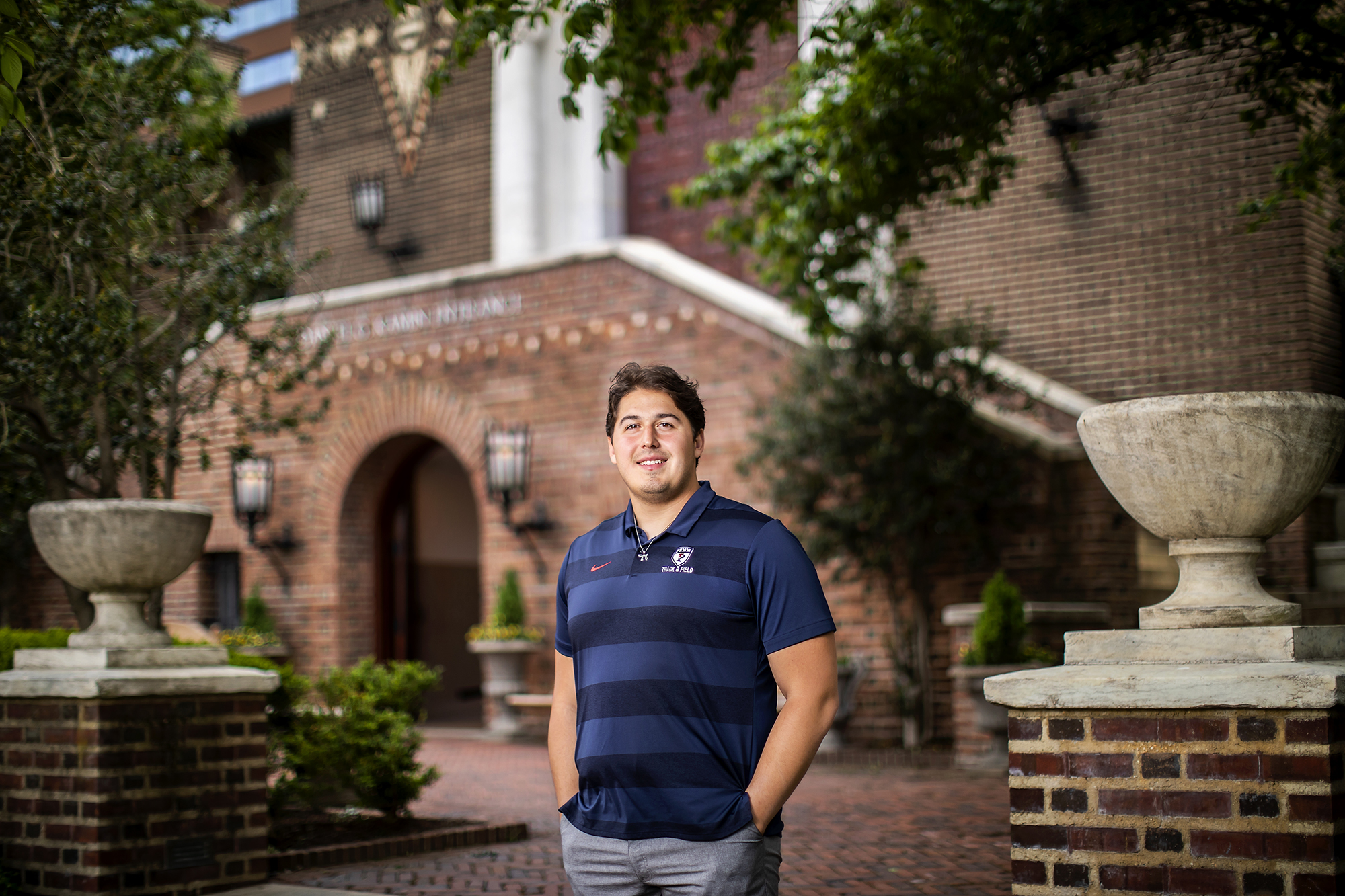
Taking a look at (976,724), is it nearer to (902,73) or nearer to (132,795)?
(902,73)

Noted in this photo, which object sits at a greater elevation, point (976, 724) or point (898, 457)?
point (898, 457)

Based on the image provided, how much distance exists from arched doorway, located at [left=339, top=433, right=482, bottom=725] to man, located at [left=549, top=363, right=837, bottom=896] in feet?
35.5

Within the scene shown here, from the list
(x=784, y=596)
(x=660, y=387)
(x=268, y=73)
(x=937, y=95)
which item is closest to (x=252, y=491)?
(x=937, y=95)

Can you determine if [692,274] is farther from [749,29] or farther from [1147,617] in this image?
[1147,617]

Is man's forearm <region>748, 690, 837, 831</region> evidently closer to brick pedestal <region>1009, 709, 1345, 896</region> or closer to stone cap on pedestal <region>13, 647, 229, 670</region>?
brick pedestal <region>1009, 709, 1345, 896</region>

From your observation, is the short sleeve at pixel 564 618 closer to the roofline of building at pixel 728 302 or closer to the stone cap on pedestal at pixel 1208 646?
the stone cap on pedestal at pixel 1208 646

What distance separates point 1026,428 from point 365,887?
6.46m

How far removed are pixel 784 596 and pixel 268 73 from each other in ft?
79.7

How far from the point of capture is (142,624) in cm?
520

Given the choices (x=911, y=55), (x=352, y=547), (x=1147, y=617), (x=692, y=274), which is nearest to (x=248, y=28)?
(x=352, y=547)

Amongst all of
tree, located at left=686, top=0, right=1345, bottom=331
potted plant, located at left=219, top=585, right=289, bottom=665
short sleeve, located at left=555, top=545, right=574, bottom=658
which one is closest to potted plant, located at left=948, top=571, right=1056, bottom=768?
tree, located at left=686, top=0, right=1345, bottom=331

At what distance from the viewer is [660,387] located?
2.73 metres

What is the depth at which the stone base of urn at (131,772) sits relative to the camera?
482 centimetres

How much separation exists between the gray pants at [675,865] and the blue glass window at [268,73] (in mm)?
23250
